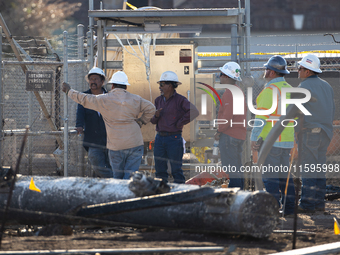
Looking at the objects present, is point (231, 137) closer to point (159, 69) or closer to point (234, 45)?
point (234, 45)

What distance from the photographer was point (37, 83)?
784cm

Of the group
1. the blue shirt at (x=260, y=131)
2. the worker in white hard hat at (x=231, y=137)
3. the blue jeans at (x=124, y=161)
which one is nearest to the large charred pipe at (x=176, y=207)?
the blue jeans at (x=124, y=161)

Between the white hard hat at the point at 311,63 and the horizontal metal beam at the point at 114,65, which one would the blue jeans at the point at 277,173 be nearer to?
the white hard hat at the point at 311,63

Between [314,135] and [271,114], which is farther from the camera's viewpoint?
[314,135]

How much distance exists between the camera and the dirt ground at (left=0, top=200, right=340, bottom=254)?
4.39m

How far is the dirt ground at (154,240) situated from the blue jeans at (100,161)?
2124 millimetres

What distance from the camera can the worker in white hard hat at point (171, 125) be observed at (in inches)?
292

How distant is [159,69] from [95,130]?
6.60 feet

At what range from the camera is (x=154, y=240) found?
183 inches

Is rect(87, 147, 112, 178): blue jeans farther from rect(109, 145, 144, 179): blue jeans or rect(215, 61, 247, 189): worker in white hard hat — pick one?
rect(215, 61, 247, 189): worker in white hard hat

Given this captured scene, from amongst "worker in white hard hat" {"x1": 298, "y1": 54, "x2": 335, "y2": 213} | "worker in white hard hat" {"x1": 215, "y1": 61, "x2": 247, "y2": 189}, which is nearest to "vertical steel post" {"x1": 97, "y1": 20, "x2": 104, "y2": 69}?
"worker in white hard hat" {"x1": 215, "y1": 61, "x2": 247, "y2": 189}

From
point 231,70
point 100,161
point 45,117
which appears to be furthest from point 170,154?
point 45,117

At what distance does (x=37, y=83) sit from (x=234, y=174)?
3382 millimetres

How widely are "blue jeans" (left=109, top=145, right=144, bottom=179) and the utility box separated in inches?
80.0
